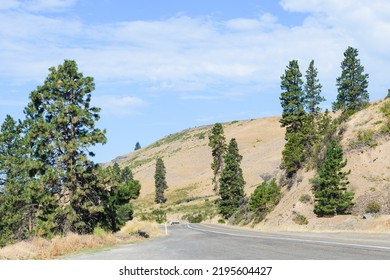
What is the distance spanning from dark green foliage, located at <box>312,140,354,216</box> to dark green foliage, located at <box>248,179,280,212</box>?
1315 centimetres

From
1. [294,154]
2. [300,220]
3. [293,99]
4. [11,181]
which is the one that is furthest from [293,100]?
[11,181]

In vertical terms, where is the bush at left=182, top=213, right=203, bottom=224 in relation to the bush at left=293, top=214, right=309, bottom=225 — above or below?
below

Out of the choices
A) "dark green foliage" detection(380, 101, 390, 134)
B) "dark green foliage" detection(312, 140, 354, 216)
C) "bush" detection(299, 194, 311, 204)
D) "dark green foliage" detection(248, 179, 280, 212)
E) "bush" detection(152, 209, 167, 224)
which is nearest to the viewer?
"dark green foliage" detection(312, 140, 354, 216)

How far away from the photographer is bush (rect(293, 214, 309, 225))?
1636 inches

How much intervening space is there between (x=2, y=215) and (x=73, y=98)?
21.4 metres

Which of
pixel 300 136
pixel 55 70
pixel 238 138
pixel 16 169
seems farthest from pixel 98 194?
pixel 238 138

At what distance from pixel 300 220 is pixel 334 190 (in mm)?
4573

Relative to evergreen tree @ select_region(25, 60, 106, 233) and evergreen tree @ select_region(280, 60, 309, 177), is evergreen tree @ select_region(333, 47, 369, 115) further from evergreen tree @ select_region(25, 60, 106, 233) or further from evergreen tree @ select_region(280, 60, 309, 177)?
evergreen tree @ select_region(25, 60, 106, 233)

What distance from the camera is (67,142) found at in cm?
3122

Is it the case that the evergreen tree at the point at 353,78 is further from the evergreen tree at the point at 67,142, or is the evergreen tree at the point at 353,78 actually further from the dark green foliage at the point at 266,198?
the evergreen tree at the point at 67,142

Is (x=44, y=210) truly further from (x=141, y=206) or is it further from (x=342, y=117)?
(x=141, y=206)

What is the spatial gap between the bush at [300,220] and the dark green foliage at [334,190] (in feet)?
5.74

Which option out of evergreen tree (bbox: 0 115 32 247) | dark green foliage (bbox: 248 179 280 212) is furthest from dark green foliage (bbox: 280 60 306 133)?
evergreen tree (bbox: 0 115 32 247)

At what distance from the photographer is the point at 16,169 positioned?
154 ft
